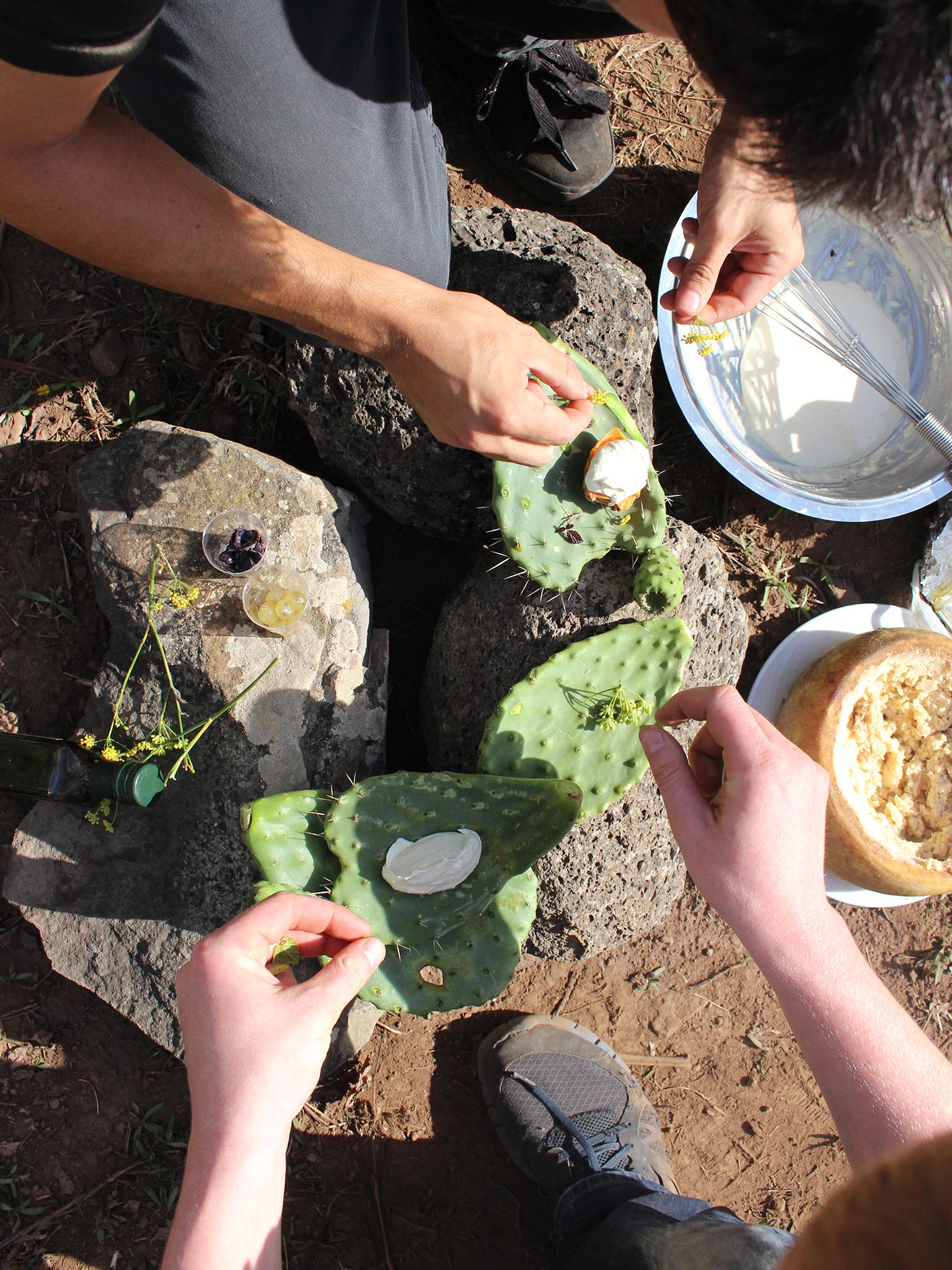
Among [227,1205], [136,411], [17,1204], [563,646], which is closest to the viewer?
[227,1205]

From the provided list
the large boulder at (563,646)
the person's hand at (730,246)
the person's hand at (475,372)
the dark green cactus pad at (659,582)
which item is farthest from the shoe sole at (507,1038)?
the person's hand at (730,246)

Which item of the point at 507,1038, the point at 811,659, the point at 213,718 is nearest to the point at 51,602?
the point at 213,718

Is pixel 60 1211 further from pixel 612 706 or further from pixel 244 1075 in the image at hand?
pixel 612 706

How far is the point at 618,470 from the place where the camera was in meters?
1.67

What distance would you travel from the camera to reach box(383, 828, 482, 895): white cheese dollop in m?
1.62

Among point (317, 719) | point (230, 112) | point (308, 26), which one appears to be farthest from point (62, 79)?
point (317, 719)

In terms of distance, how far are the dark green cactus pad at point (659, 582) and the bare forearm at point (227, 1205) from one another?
122cm

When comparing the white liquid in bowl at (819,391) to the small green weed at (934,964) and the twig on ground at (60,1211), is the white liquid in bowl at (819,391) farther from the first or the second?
the twig on ground at (60,1211)

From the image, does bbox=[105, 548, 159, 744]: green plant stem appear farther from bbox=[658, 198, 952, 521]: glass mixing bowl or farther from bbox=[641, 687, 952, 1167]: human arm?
bbox=[658, 198, 952, 521]: glass mixing bowl

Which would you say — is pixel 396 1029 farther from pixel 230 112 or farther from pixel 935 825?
pixel 230 112

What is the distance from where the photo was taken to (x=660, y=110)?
2.59 meters

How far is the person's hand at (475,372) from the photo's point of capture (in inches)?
55.1

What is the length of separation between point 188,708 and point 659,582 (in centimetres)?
114

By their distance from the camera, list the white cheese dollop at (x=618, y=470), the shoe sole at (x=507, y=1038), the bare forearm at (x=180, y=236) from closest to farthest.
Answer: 1. the bare forearm at (x=180, y=236)
2. the white cheese dollop at (x=618, y=470)
3. the shoe sole at (x=507, y=1038)
